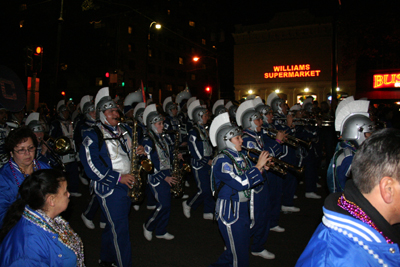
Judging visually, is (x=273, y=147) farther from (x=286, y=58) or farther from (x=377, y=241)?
(x=286, y=58)

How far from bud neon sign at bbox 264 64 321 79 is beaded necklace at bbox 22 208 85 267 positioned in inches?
1249

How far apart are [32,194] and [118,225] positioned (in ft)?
5.90

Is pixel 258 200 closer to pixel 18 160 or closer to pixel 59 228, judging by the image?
pixel 59 228

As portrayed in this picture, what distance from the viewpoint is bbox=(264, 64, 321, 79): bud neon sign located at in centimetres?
3083

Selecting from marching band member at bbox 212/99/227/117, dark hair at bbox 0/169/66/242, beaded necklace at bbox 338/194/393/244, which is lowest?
dark hair at bbox 0/169/66/242

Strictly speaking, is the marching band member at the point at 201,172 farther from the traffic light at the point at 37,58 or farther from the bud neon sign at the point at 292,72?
the bud neon sign at the point at 292,72

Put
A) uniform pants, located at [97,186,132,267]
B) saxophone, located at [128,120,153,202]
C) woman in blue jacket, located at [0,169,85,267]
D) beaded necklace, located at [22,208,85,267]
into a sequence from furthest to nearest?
saxophone, located at [128,120,153,202] → uniform pants, located at [97,186,132,267] → beaded necklace, located at [22,208,85,267] → woman in blue jacket, located at [0,169,85,267]

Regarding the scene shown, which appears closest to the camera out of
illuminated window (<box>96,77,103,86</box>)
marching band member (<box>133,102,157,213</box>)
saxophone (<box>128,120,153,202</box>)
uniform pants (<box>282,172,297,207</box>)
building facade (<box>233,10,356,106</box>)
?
saxophone (<box>128,120,153,202</box>)

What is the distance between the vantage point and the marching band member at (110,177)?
13.0 ft

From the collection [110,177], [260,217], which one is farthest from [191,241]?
[110,177]

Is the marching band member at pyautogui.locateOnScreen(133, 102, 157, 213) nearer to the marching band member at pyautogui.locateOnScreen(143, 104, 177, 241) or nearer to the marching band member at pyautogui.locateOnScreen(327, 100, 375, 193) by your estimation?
the marching band member at pyautogui.locateOnScreen(143, 104, 177, 241)

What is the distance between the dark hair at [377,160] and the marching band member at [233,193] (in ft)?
7.18

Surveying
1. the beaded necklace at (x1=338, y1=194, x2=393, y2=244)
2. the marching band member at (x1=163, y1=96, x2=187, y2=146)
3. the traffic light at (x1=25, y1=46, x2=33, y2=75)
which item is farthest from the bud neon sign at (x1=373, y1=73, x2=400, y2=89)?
the beaded necklace at (x1=338, y1=194, x2=393, y2=244)

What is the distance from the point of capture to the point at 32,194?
233 cm
